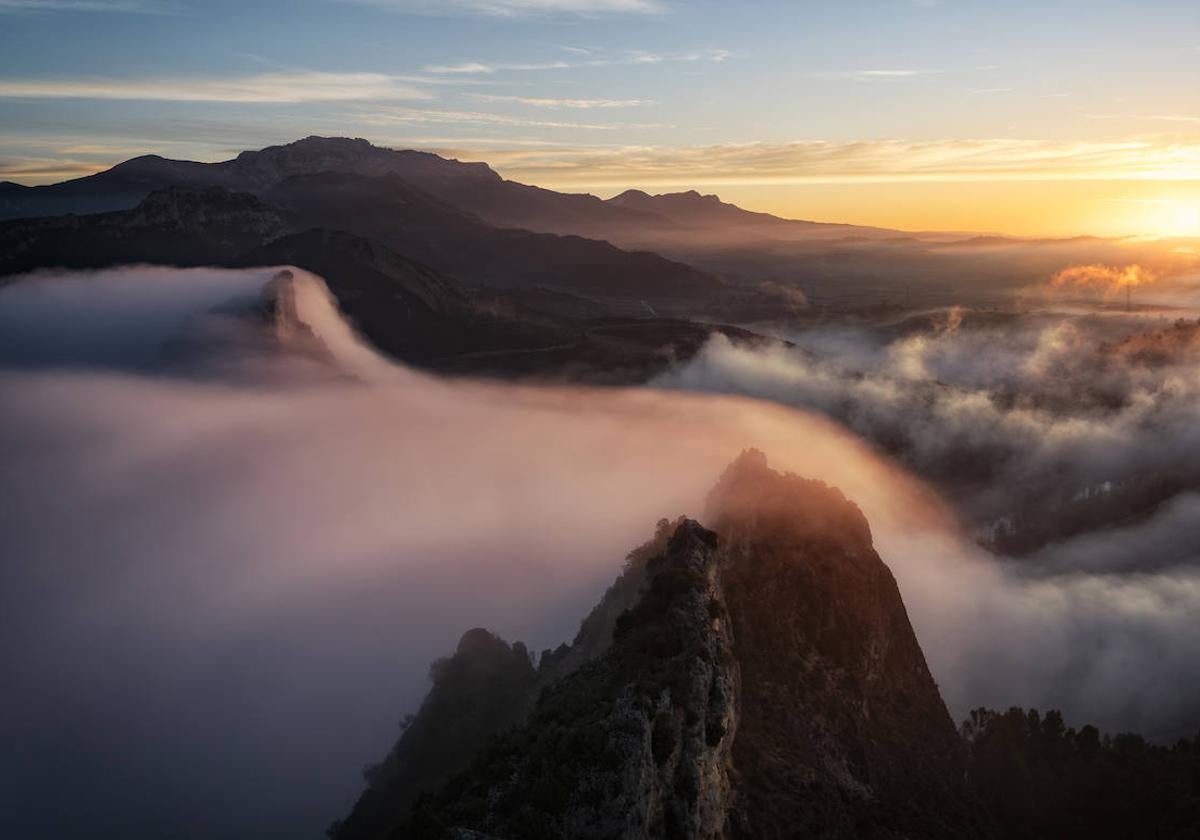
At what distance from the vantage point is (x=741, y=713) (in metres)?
34.5

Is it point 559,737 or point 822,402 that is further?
point 822,402

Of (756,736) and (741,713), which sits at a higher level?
(741,713)

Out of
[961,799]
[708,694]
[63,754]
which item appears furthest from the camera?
[63,754]

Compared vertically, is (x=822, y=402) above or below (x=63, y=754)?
above

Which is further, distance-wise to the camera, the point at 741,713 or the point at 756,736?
the point at 741,713

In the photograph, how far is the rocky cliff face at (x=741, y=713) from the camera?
24719mm

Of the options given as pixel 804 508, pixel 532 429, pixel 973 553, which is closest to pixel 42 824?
pixel 804 508

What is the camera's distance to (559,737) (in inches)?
1017

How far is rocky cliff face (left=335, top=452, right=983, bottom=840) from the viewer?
24719mm

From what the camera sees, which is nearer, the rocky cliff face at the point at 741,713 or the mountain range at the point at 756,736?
the rocky cliff face at the point at 741,713

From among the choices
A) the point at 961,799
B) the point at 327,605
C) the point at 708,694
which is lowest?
the point at 327,605

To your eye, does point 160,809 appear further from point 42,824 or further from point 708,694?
point 708,694

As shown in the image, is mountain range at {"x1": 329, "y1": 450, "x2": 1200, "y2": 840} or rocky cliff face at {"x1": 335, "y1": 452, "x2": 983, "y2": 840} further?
mountain range at {"x1": 329, "y1": 450, "x2": 1200, "y2": 840}

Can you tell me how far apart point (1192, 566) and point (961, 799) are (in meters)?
90.4
